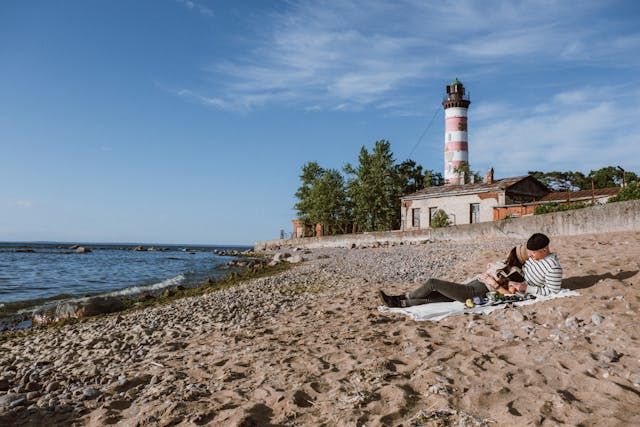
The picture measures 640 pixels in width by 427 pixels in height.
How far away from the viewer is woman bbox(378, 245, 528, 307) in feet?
23.5

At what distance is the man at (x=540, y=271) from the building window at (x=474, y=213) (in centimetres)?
2883

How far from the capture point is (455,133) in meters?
45.2

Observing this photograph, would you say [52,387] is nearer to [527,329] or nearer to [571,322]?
[527,329]

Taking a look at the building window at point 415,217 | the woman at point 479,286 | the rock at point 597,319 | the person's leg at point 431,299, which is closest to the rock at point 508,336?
the rock at point 597,319

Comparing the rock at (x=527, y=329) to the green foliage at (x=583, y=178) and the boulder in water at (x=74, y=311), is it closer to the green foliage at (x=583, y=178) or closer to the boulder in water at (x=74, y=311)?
the boulder in water at (x=74, y=311)

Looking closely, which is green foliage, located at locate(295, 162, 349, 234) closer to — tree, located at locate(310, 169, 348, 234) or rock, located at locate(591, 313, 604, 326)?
tree, located at locate(310, 169, 348, 234)

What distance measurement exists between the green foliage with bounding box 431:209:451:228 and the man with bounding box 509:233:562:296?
1133 inches

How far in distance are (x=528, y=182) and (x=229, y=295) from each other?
96.3 feet

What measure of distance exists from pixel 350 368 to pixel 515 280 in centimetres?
344

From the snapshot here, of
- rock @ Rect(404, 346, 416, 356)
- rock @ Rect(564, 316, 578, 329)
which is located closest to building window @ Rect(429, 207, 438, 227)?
rock @ Rect(564, 316, 578, 329)

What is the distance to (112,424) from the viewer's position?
4.02 m

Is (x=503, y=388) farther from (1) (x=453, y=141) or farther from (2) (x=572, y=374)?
(1) (x=453, y=141)

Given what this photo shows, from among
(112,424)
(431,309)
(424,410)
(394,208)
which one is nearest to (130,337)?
(112,424)

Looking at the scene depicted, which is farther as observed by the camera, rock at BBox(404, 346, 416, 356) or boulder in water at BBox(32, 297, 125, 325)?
boulder in water at BBox(32, 297, 125, 325)
